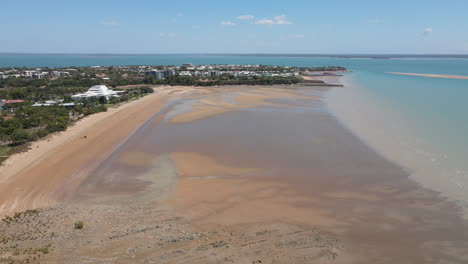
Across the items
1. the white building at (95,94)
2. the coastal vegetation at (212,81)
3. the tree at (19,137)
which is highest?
the coastal vegetation at (212,81)

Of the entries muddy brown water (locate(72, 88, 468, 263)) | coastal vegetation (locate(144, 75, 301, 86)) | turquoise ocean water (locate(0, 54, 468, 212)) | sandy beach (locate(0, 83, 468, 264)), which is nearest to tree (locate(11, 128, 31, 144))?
sandy beach (locate(0, 83, 468, 264))

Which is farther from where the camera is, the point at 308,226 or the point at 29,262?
the point at 308,226

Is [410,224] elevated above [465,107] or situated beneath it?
situated beneath

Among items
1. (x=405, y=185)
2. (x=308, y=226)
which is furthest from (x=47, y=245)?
(x=405, y=185)

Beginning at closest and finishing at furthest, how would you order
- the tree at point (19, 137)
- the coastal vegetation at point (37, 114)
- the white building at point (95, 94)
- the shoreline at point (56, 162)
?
1. the shoreline at point (56, 162)
2. the tree at point (19, 137)
3. the coastal vegetation at point (37, 114)
4. the white building at point (95, 94)

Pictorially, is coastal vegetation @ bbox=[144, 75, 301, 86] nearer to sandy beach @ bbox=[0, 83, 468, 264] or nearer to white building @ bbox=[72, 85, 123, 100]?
white building @ bbox=[72, 85, 123, 100]

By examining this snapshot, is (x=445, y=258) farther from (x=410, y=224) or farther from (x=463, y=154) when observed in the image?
(x=463, y=154)

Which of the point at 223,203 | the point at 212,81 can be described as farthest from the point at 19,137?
the point at 212,81

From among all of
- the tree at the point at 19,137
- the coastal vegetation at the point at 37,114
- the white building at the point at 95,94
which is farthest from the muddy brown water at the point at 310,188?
the white building at the point at 95,94

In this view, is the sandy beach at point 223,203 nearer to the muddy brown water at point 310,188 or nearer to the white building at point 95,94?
the muddy brown water at point 310,188
